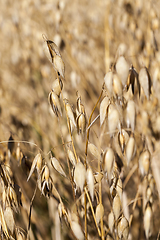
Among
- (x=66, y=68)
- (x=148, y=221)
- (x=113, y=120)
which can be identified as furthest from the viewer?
(x=66, y=68)

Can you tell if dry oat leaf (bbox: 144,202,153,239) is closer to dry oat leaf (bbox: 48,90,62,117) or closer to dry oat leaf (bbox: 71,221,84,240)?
dry oat leaf (bbox: 71,221,84,240)

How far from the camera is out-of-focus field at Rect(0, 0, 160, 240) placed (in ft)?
2.41

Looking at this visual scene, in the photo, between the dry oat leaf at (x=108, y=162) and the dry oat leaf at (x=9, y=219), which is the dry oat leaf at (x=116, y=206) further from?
the dry oat leaf at (x=9, y=219)

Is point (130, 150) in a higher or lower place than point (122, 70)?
lower

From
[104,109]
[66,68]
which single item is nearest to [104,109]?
[104,109]

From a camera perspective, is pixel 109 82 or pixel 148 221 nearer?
pixel 109 82

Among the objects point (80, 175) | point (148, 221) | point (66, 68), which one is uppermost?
point (66, 68)

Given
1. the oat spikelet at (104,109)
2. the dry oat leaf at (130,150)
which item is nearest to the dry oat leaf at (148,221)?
the dry oat leaf at (130,150)

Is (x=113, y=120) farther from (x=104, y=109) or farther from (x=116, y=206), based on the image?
(x=116, y=206)

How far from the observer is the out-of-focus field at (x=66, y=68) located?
2.41ft

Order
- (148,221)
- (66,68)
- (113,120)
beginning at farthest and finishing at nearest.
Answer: (66,68), (148,221), (113,120)

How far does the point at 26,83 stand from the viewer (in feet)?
4.39

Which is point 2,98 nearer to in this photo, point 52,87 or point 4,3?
point 52,87

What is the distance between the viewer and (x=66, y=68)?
114 cm
